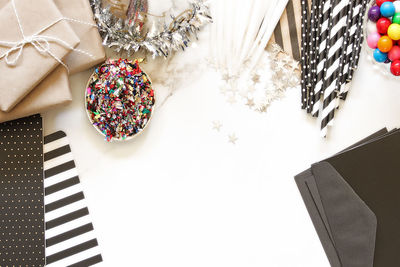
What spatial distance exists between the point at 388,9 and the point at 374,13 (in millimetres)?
43

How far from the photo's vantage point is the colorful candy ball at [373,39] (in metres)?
1.36

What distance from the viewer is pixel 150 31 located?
1.33 metres

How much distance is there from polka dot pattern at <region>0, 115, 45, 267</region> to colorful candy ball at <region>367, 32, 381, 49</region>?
3.56ft

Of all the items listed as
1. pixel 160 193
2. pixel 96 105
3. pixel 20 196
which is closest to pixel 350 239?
pixel 160 193

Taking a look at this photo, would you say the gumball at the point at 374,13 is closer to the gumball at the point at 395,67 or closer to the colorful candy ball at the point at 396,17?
the colorful candy ball at the point at 396,17

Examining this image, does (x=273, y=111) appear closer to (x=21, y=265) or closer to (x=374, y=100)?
(x=374, y=100)

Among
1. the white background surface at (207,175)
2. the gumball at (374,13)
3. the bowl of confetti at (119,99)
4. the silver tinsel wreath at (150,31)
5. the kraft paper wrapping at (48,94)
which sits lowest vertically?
the white background surface at (207,175)

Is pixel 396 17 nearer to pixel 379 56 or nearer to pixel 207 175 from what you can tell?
pixel 379 56

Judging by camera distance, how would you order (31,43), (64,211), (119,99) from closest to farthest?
(31,43) < (119,99) < (64,211)

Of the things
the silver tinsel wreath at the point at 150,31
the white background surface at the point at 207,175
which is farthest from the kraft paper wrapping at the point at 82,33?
the white background surface at the point at 207,175

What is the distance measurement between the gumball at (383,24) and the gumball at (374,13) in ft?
0.05

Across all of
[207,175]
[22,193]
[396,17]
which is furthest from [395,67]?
[22,193]

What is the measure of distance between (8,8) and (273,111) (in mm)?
859

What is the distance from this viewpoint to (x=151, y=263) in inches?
57.3
